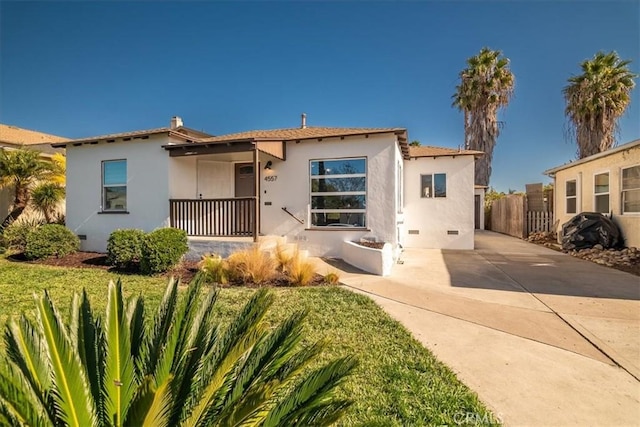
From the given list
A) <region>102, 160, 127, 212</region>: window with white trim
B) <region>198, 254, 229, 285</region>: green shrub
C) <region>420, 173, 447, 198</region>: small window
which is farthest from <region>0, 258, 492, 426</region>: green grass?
<region>420, 173, 447, 198</region>: small window

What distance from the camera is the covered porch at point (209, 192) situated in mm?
9781

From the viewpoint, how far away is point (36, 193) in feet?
39.9

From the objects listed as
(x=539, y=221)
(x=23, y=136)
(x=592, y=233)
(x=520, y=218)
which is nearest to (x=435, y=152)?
(x=592, y=233)

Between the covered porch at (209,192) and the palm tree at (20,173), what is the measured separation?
630cm

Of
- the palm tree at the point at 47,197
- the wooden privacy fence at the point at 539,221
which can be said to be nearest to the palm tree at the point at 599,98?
the wooden privacy fence at the point at 539,221

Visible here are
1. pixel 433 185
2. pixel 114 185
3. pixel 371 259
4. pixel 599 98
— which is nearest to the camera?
pixel 371 259

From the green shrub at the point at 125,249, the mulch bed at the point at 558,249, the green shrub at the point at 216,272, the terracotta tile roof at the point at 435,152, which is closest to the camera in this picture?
the green shrub at the point at 216,272

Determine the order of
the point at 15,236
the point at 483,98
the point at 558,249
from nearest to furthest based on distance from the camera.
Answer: the point at 15,236, the point at 558,249, the point at 483,98

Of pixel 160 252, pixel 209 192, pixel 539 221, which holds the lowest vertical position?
pixel 160 252

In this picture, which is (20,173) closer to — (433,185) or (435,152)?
(433,185)

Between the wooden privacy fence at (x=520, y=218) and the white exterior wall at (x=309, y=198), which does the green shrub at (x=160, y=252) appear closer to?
the white exterior wall at (x=309, y=198)

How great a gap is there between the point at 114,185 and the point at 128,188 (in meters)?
0.76

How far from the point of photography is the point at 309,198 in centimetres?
1059

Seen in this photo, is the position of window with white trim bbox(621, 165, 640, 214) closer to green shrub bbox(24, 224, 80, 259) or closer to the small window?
the small window
